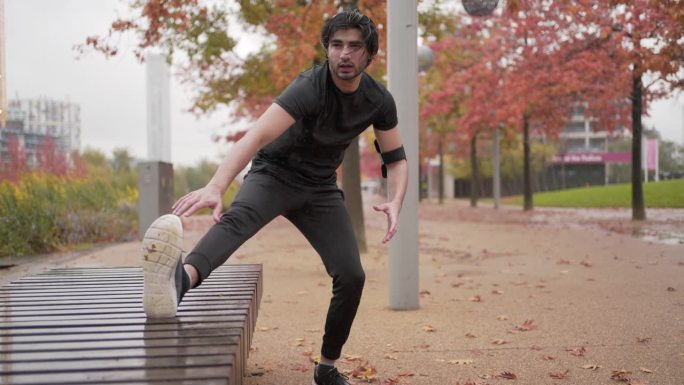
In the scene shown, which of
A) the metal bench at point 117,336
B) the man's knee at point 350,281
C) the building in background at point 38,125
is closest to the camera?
the metal bench at point 117,336

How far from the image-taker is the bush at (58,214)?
1036 centimetres

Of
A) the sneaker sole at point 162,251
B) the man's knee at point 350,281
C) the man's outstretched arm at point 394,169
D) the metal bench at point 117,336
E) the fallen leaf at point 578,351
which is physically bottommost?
the fallen leaf at point 578,351

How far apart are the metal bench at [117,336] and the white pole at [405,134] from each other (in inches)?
99.5

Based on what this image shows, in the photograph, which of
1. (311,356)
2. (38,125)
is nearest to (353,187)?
(311,356)

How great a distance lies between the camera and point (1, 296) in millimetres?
3711

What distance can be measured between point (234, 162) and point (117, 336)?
2.76 ft

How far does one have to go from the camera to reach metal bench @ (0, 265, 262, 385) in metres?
2.11

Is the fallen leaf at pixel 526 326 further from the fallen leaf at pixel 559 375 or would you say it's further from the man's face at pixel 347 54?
the man's face at pixel 347 54

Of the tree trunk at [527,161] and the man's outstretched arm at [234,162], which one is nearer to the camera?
the man's outstretched arm at [234,162]

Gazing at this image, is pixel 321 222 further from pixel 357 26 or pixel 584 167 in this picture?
pixel 584 167

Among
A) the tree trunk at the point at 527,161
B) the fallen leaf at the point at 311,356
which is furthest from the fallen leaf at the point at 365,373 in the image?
the tree trunk at the point at 527,161

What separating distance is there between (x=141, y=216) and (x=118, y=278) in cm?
975

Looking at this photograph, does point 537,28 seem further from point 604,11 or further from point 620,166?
point 620,166

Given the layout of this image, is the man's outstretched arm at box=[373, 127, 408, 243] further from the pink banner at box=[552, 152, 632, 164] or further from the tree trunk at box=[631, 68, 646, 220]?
the pink banner at box=[552, 152, 632, 164]
